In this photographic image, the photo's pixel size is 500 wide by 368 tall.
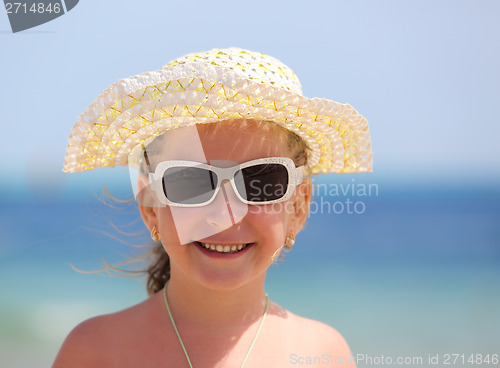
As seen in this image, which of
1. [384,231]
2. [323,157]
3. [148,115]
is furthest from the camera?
[384,231]

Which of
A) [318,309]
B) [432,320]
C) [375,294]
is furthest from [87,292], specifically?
[432,320]

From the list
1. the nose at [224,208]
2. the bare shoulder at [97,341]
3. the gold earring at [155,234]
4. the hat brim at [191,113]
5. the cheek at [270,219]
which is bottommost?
the bare shoulder at [97,341]

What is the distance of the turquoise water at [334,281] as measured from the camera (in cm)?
442

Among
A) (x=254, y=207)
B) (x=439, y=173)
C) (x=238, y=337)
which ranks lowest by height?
(x=439, y=173)

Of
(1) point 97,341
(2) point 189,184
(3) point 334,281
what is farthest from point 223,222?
(3) point 334,281

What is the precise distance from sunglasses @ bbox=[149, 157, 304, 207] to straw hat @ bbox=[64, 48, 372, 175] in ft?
0.53

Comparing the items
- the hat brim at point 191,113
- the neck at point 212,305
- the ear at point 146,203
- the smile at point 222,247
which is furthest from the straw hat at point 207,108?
the neck at point 212,305

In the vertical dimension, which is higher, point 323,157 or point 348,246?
point 323,157

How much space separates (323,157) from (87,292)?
447 centimetres

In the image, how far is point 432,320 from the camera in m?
5.15

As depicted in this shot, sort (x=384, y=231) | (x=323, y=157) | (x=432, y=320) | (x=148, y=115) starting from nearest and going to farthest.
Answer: (x=148, y=115) → (x=323, y=157) → (x=432, y=320) → (x=384, y=231)

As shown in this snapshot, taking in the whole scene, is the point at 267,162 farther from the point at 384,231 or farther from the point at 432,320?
the point at 384,231

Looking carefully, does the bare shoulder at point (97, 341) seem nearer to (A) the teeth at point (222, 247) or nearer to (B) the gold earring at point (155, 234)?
(B) the gold earring at point (155, 234)

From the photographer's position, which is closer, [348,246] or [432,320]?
[432,320]
